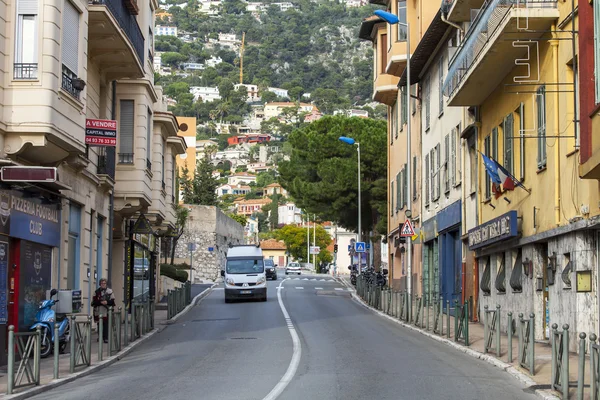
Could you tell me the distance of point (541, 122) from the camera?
69.4 feet

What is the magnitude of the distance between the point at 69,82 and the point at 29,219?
9.70 ft

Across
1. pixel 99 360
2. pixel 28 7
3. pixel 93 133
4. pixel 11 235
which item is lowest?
pixel 99 360

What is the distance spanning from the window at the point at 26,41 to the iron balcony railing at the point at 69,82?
4.20 ft

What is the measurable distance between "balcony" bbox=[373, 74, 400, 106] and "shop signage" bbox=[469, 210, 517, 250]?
18.4 meters

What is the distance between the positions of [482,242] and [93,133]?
35.8 ft

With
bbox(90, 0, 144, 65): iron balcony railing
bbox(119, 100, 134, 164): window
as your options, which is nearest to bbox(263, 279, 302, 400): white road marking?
bbox(119, 100, 134, 164): window

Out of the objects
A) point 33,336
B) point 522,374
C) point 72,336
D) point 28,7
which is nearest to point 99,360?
point 72,336

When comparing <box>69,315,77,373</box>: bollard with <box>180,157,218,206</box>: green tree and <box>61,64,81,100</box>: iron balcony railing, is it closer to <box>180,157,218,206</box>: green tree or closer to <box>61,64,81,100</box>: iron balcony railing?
<box>61,64,81,100</box>: iron balcony railing

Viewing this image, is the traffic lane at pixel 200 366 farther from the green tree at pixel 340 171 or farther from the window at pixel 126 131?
the green tree at pixel 340 171

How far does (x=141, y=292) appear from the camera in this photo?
36.8 metres

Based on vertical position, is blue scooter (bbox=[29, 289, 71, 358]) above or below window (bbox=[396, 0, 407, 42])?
below

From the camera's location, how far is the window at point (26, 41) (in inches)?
714

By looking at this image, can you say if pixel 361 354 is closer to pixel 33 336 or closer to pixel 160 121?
pixel 33 336

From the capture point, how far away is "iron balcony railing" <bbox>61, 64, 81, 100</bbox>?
770 inches
